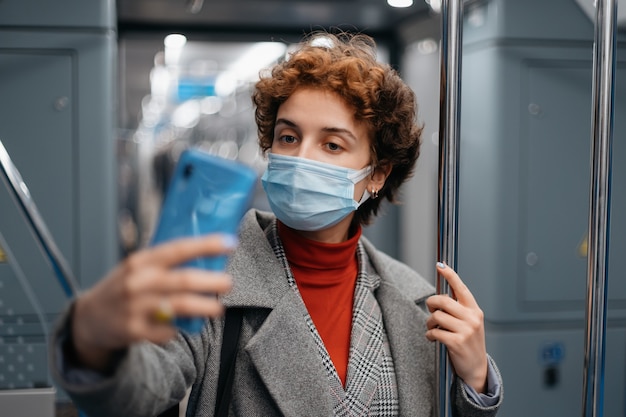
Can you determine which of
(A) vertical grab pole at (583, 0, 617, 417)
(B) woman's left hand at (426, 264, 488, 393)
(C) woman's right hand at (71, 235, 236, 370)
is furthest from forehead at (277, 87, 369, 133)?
(C) woman's right hand at (71, 235, 236, 370)

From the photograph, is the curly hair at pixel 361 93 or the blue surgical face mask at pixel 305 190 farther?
the curly hair at pixel 361 93

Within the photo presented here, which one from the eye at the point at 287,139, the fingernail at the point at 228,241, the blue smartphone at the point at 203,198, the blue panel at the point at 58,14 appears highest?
the blue panel at the point at 58,14

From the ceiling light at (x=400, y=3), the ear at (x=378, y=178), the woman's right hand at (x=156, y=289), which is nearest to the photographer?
the woman's right hand at (x=156, y=289)

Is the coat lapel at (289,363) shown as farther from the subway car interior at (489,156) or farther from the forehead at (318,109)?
the subway car interior at (489,156)

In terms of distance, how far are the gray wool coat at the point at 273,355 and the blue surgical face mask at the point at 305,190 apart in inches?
5.1

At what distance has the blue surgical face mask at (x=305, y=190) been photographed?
5.27ft

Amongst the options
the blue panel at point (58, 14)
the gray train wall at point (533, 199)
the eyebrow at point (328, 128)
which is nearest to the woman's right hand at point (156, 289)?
the eyebrow at point (328, 128)

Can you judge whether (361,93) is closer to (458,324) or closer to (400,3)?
(458,324)

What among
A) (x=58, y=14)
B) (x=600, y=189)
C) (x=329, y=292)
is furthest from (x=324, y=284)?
(x=58, y=14)

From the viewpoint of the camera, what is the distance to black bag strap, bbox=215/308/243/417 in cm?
153

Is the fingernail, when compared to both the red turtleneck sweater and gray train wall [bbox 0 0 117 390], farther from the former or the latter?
gray train wall [bbox 0 0 117 390]

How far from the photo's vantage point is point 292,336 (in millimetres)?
1612

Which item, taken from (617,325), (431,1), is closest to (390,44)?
(431,1)

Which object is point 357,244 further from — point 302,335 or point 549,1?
point 549,1
